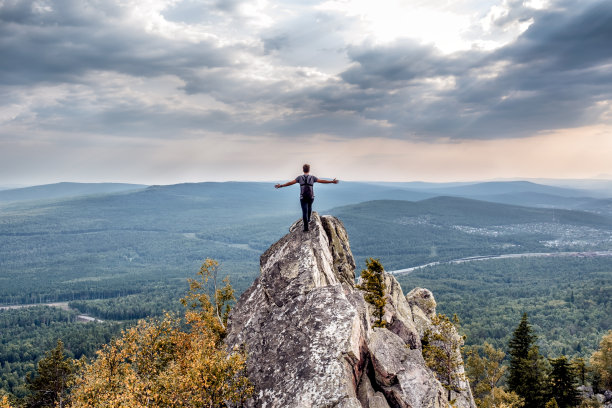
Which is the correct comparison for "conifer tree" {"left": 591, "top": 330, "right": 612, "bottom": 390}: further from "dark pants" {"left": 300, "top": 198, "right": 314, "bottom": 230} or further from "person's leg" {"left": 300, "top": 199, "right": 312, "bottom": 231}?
"dark pants" {"left": 300, "top": 198, "right": 314, "bottom": 230}

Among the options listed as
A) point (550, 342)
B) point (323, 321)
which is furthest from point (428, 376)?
point (550, 342)

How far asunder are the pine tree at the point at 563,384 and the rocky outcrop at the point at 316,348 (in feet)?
163

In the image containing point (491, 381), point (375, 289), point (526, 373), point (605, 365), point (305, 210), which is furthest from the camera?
point (605, 365)

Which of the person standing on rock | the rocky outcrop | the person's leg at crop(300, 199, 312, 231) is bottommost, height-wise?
A: the rocky outcrop

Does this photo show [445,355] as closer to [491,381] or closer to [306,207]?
[306,207]

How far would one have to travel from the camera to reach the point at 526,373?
64125 mm

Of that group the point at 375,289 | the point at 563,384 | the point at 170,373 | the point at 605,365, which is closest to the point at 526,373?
the point at 563,384

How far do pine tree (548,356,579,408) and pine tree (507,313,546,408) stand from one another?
2.22 m

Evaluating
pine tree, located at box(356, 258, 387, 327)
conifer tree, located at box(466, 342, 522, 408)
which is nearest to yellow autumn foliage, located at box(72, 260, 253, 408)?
pine tree, located at box(356, 258, 387, 327)

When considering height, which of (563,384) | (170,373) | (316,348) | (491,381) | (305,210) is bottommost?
(491,381)

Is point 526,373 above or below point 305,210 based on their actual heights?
below

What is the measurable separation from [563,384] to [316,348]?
63.2 metres

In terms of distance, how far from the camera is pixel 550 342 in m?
171

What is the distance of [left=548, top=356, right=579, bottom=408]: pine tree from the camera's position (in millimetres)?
61250
